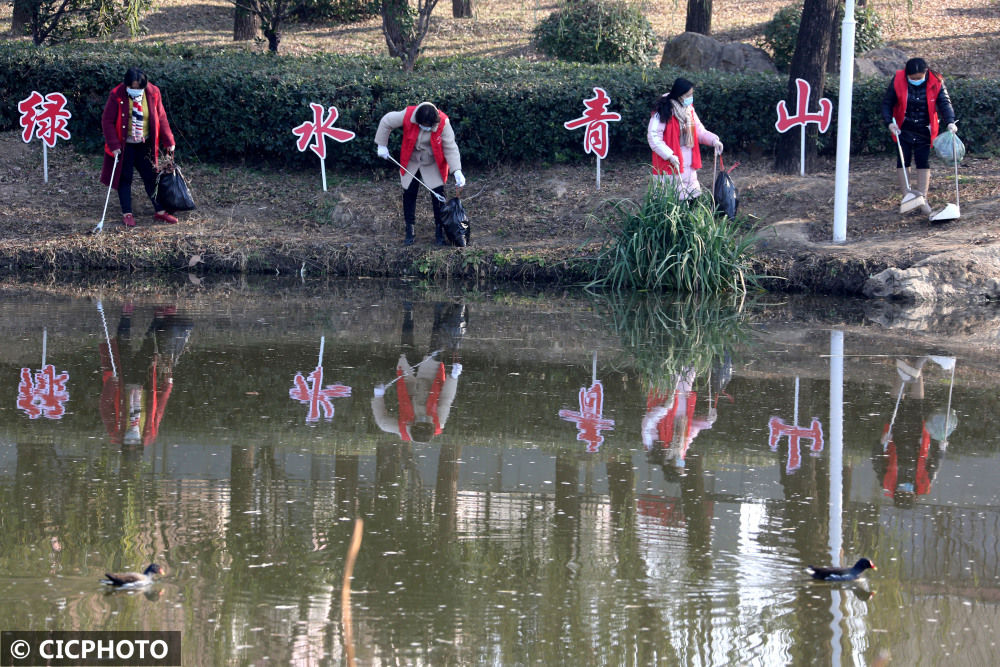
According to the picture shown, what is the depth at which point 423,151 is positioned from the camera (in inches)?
473

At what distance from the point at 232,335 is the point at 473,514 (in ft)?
14.1

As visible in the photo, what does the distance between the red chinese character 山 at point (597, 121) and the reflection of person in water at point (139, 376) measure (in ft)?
18.1

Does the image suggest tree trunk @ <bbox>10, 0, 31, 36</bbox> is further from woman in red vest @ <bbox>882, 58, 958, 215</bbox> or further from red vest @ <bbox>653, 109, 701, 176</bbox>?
woman in red vest @ <bbox>882, 58, 958, 215</bbox>

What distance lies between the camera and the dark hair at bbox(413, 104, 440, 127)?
11.6m

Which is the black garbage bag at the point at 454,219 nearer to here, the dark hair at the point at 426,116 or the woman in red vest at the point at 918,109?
the dark hair at the point at 426,116

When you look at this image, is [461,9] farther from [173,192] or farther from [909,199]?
[909,199]

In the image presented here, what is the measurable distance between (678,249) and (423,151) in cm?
276

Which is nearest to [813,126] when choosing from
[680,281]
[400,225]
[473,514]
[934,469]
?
[680,281]

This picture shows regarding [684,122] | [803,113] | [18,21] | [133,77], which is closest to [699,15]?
[803,113]

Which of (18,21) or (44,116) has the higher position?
(18,21)

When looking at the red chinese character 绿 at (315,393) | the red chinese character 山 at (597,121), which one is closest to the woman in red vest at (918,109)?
the red chinese character 山 at (597,121)

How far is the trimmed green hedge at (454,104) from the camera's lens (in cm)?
1413

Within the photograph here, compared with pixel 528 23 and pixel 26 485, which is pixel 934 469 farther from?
pixel 528 23

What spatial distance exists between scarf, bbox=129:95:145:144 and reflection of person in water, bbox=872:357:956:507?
319 inches
